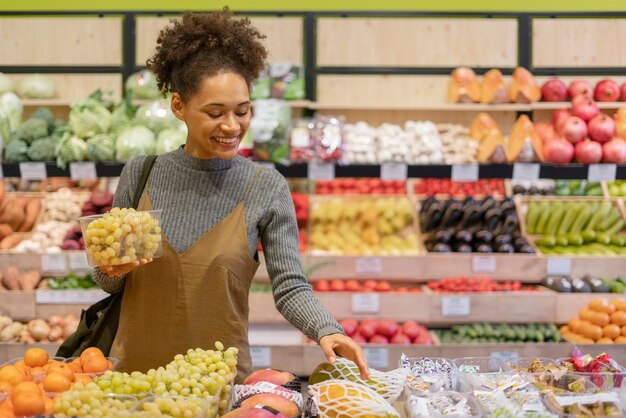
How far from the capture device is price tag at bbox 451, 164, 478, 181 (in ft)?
11.8

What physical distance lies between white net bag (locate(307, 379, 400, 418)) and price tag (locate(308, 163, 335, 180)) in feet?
6.88

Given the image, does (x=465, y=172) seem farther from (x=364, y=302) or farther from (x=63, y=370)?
(x=63, y=370)

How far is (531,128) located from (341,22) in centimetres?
171

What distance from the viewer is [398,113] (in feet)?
17.2

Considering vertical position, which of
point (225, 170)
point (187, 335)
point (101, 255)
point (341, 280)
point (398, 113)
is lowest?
point (341, 280)

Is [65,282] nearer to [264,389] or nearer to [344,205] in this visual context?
[344,205]

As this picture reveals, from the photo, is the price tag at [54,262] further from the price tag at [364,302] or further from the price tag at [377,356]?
the price tag at [377,356]

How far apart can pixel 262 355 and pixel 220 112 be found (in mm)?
2360

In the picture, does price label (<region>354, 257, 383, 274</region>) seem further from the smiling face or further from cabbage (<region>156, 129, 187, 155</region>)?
the smiling face

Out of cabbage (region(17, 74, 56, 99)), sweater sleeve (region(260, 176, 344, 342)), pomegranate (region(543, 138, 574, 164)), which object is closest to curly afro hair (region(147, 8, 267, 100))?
sweater sleeve (region(260, 176, 344, 342))

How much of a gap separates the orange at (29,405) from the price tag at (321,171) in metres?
2.34

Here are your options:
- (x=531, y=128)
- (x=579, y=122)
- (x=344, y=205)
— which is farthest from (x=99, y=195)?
(x=579, y=122)

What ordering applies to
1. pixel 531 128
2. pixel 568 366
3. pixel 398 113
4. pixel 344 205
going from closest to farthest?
1. pixel 568 366
2. pixel 531 128
3. pixel 344 205
4. pixel 398 113

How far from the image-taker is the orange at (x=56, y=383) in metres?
1.63
